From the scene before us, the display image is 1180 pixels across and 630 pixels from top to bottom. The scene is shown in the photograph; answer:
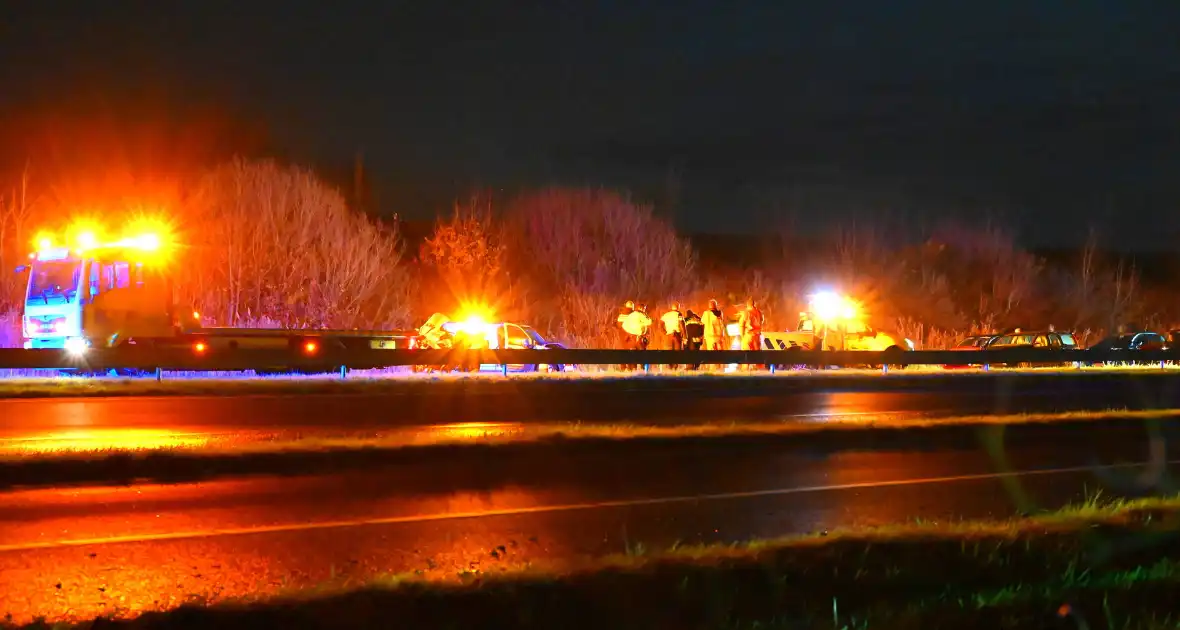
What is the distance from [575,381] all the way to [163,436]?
1124cm

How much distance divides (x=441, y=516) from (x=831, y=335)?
26.1m

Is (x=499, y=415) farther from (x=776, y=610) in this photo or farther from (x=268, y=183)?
(x=268, y=183)

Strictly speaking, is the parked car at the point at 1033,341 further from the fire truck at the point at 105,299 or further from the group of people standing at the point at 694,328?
the fire truck at the point at 105,299

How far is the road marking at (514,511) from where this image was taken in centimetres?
782

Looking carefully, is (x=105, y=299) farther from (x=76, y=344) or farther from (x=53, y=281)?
(x=53, y=281)

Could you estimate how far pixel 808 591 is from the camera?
635 centimetres

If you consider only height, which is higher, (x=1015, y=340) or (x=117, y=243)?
(x=117, y=243)

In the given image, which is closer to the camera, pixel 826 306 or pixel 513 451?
pixel 513 451

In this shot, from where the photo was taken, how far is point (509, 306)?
43.8 meters

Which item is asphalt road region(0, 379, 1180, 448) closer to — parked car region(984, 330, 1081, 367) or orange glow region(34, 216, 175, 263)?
orange glow region(34, 216, 175, 263)

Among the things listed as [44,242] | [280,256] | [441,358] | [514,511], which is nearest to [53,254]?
[44,242]

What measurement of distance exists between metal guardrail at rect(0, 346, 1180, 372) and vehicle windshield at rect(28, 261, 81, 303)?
2.67 m

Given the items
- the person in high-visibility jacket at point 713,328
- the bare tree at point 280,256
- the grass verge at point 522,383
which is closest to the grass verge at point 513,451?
the grass verge at point 522,383

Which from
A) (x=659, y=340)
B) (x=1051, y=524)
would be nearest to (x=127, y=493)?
(x=1051, y=524)
